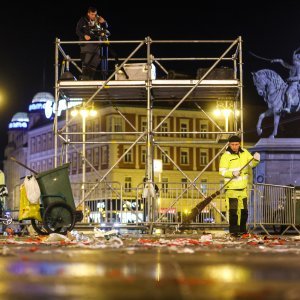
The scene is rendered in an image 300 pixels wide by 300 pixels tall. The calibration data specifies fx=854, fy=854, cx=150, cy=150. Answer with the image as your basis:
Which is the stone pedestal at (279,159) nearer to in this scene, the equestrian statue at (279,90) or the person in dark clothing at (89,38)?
the equestrian statue at (279,90)

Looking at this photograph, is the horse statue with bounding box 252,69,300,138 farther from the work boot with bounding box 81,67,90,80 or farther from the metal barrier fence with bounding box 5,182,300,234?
the work boot with bounding box 81,67,90,80

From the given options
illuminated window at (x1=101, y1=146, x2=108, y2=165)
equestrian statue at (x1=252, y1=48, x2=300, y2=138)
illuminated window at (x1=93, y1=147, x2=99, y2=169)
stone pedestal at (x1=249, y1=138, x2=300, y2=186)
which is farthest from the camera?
illuminated window at (x1=93, y1=147, x2=99, y2=169)

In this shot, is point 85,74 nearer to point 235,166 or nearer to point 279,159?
point 235,166

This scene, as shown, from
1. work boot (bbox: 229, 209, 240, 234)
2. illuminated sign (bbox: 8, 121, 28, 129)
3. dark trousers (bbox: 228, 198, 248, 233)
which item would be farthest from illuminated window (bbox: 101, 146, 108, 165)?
work boot (bbox: 229, 209, 240, 234)

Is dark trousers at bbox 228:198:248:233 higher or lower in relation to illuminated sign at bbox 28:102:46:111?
lower

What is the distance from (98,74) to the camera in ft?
77.4

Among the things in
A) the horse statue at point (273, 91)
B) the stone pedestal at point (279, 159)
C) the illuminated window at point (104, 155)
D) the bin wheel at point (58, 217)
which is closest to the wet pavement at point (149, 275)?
the bin wheel at point (58, 217)

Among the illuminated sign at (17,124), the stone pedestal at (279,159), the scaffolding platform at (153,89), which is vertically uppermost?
the illuminated sign at (17,124)

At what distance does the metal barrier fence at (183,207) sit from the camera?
21.2 metres

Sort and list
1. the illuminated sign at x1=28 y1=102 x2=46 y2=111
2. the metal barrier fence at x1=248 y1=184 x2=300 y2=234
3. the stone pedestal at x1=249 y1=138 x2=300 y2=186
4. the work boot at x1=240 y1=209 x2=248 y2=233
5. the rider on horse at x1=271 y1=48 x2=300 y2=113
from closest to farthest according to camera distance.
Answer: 1. the work boot at x1=240 y1=209 x2=248 y2=233
2. the metal barrier fence at x1=248 y1=184 x2=300 y2=234
3. the stone pedestal at x1=249 y1=138 x2=300 y2=186
4. the rider on horse at x1=271 y1=48 x2=300 y2=113
5. the illuminated sign at x1=28 y1=102 x2=46 y2=111

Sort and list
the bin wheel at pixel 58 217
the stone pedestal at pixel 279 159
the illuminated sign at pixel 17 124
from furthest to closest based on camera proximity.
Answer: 1. the illuminated sign at pixel 17 124
2. the stone pedestal at pixel 279 159
3. the bin wheel at pixel 58 217

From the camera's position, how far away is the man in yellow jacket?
17.1 m

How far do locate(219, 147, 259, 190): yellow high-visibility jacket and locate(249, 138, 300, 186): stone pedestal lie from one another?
14363 mm

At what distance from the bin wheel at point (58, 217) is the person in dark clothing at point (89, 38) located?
236 inches
